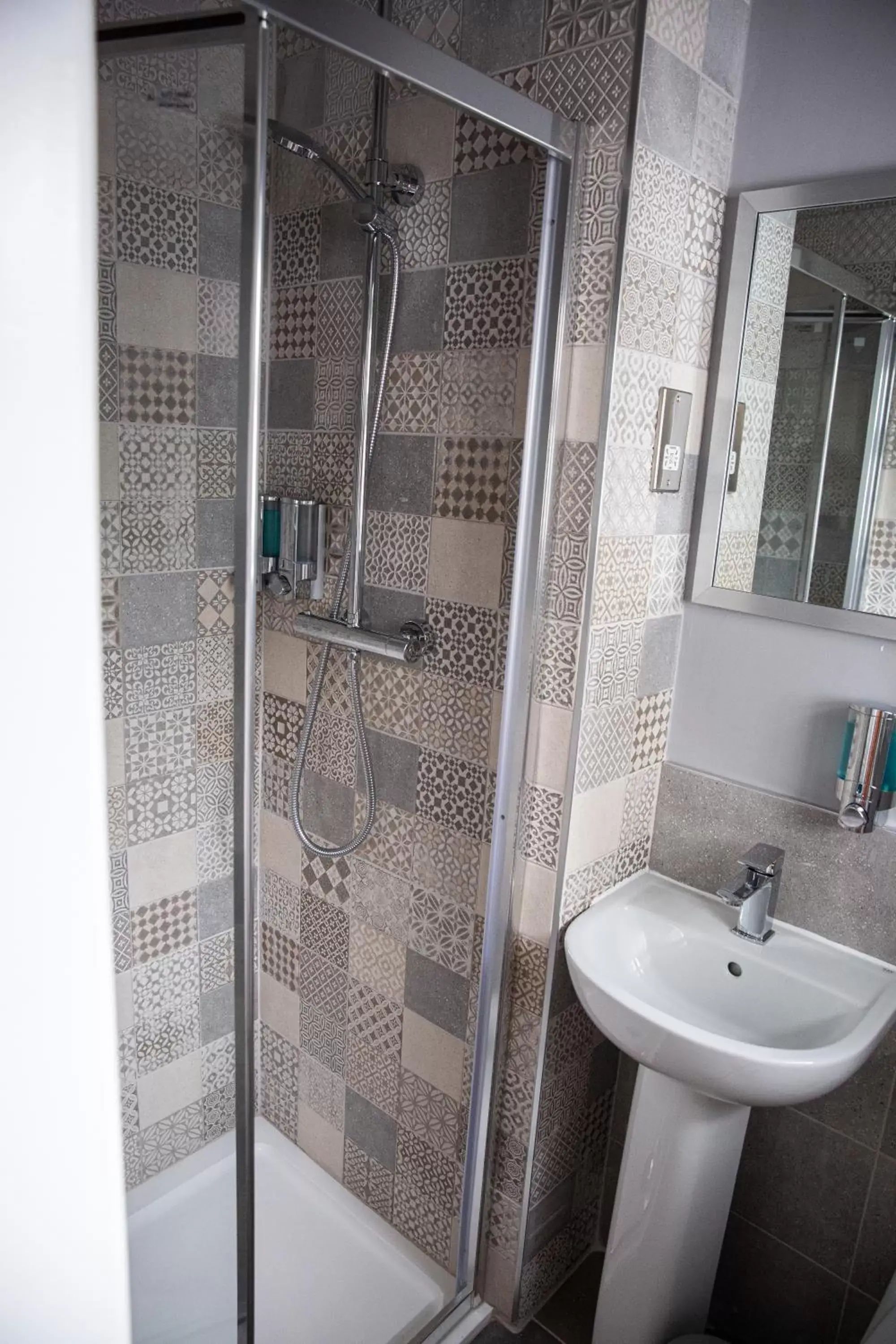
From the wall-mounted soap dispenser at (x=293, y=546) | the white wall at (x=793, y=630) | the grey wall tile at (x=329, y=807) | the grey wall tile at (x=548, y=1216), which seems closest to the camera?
the white wall at (x=793, y=630)

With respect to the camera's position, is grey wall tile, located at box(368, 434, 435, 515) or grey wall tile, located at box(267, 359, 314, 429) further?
grey wall tile, located at box(368, 434, 435, 515)

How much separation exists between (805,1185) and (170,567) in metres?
1.48

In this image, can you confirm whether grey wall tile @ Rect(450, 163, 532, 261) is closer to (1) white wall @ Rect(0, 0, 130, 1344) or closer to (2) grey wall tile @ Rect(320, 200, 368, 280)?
(2) grey wall tile @ Rect(320, 200, 368, 280)

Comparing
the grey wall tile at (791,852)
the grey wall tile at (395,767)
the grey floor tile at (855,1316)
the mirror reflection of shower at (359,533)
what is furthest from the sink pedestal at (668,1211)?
the mirror reflection of shower at (359,533)

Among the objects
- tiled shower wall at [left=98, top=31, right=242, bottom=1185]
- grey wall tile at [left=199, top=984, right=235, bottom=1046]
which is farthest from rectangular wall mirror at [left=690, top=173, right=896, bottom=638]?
grey wall tile at [left=199, top=984, right=235, bottom=1046]

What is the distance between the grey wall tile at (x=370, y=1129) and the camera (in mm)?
1853

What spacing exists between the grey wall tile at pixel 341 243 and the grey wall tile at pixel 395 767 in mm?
806

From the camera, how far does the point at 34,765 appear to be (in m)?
0.27

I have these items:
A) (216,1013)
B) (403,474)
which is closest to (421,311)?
(403,474)

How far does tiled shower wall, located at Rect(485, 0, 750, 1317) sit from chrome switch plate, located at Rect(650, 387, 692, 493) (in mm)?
21

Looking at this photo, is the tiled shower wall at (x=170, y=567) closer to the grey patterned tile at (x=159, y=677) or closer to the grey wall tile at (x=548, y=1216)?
the grey patterned tile at (x=159, y=677)

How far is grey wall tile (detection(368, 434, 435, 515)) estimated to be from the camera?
1567 mm

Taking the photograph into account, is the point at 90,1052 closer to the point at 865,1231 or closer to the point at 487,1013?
the point at 487,1013

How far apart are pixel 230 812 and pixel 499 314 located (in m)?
0.86
